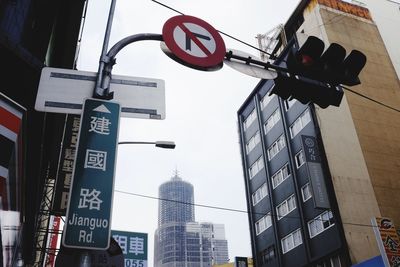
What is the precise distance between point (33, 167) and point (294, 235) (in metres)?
23.8

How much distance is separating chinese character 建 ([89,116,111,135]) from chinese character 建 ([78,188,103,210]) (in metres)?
0.71

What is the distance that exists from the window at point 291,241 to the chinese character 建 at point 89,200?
26615mm

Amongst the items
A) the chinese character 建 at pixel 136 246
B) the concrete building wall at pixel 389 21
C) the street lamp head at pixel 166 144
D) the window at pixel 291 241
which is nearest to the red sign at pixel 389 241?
the window at pixel 291 241

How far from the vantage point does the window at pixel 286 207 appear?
29.3 meters

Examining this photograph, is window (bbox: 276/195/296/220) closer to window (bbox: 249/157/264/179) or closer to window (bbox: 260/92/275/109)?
window (bbox: 249/157/264/179)

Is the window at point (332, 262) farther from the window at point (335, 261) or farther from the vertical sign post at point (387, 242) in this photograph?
the vertical sign post at point (387, 242)

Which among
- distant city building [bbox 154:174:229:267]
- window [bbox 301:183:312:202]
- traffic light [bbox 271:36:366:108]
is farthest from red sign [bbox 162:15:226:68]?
distant city building [bbox 154:174:229:267]

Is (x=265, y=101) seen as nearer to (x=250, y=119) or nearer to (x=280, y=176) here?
(x=250, y=119)

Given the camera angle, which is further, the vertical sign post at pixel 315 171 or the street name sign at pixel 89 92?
the vertical sign post at pixel 315 171

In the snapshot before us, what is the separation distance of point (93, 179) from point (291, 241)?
90.8ft

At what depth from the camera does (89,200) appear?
341 centimetres

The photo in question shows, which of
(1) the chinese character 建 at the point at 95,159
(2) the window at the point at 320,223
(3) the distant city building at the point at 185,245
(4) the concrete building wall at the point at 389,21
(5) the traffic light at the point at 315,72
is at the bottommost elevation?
(1) the chinese character 建 at the point at 95,159

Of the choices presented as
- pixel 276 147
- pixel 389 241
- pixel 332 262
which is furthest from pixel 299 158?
pixel 389 241

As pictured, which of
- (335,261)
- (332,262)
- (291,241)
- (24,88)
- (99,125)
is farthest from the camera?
(291,241)
